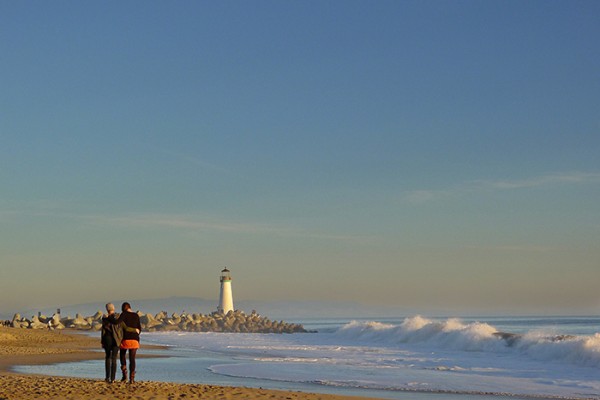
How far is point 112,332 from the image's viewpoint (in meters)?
15.3

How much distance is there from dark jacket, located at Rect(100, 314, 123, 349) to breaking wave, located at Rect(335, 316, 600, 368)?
16093 millimetres

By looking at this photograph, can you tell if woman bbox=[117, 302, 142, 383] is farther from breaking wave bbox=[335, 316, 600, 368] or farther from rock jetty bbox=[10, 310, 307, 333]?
rock jetty bbox=[10, 310, 307, 333]

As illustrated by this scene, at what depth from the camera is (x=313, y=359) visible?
90.7 feet

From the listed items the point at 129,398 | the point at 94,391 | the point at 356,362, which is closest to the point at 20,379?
the point at 94,391

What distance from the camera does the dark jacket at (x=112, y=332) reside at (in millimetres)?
15258

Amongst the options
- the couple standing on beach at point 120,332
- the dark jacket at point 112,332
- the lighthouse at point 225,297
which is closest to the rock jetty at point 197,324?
the lighthouse at point 225,297

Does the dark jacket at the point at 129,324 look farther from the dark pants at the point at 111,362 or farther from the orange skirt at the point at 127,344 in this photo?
the dark pants at the point at 111,362

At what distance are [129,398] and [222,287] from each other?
2318 inches

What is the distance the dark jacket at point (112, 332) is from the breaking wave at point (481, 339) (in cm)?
1609

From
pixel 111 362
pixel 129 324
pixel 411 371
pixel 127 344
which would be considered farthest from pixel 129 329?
pixel 411 371

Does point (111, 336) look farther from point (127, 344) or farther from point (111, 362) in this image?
point (111, 362)

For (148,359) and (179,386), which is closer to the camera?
(179,386)

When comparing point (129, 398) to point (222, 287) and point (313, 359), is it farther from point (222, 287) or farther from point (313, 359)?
point (222, 287)

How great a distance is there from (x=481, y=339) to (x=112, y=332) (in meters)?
24.8
